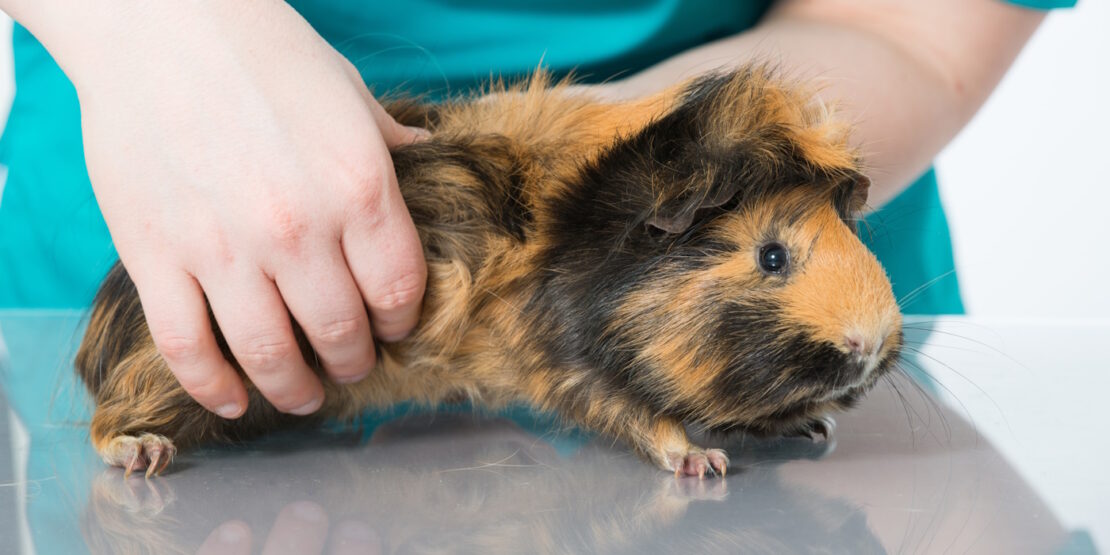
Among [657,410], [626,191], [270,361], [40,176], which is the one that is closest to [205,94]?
[270,361]

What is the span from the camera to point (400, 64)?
189cm

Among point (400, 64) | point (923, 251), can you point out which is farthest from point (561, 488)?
point (923, 251)

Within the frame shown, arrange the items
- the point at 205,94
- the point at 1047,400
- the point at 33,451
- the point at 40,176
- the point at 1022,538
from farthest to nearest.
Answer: the point at 40,176 < the point at 1047,400 < the point at 33,451 < the point at 205,94 < the point at 1022,538

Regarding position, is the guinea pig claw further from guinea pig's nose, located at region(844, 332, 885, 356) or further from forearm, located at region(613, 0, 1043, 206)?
forearm, located at region(613, 0, 1043, 206)

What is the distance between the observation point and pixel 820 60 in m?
1.69

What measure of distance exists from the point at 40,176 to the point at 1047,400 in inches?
74.2

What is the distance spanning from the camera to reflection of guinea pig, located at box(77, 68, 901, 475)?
1.14 metres

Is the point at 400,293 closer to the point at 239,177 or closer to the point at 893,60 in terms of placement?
the point at 239,177

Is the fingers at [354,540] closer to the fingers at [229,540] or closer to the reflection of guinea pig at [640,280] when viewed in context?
the fingers at [229,540]

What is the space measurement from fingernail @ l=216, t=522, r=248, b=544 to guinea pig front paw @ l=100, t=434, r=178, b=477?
0.77ft

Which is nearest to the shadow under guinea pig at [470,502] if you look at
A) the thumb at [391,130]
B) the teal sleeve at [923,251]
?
the thumb at [391,130]

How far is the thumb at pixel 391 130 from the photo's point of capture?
4.07 ft

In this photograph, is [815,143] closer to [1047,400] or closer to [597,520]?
[597,520]

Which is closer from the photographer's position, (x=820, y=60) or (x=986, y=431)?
(x=986, y=431)
